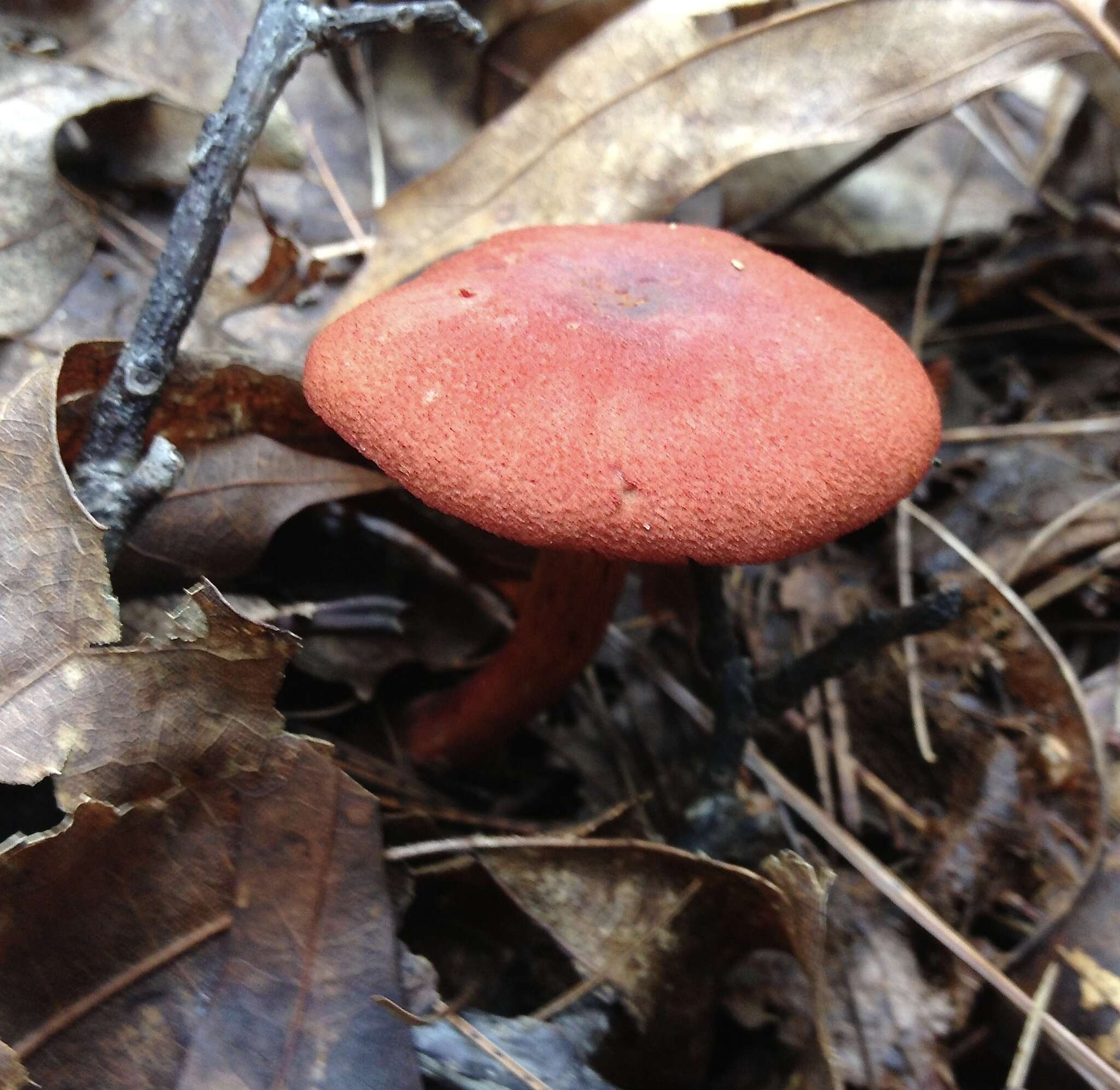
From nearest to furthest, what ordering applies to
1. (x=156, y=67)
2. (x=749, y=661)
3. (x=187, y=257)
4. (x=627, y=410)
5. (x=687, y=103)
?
1. (x=627, y=410)
2. (x=187, y=257)
3. (x=749, y=661)
4. (x=687, y=103)
5. (x=156, y=67)

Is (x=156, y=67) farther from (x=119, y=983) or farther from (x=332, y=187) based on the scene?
(x=119, y=983)

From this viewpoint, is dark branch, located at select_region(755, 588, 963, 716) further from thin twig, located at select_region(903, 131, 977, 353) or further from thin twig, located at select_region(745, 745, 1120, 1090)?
thin twig, located at select_region(903, 131, 977, 353)

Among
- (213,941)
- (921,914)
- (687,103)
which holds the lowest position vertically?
(921,914)

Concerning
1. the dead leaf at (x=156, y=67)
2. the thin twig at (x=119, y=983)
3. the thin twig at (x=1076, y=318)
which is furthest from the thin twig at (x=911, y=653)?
the dead leaf at (x=156, y=67)

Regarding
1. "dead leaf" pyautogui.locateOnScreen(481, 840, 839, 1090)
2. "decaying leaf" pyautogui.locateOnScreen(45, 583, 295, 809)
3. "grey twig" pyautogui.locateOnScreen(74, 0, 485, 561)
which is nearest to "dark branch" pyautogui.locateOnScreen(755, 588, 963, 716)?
"dead leaf" pyautogui.locateOnScreen(481, 840, 839, 1090)

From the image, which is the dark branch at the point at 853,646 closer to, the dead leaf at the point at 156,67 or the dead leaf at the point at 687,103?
the dead leaf at the point at 687,103

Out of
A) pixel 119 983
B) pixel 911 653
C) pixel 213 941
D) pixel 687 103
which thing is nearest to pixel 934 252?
pixel 687 103

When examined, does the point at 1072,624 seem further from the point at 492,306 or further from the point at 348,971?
the point at 348,971
